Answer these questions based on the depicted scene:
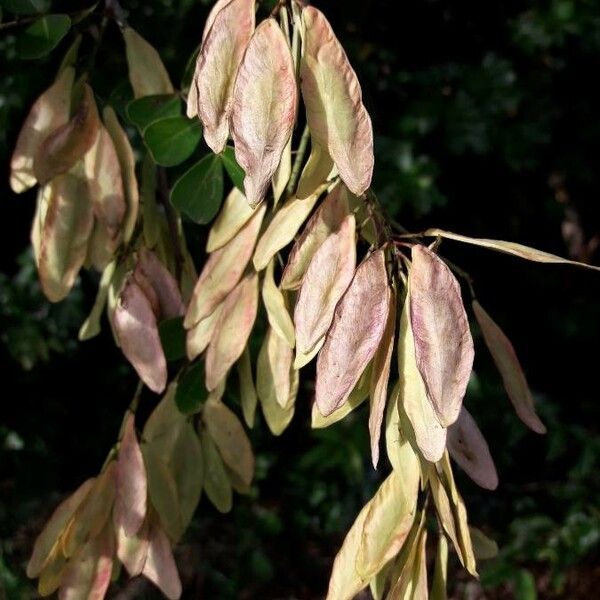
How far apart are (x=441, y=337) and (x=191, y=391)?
14.0 inches

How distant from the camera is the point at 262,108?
1.91ft

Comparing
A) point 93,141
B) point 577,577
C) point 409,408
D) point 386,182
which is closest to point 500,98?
point 386,182

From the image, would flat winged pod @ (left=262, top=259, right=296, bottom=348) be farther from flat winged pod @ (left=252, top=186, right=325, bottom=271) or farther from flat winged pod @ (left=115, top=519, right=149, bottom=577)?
flat winged pod @ (left=115, top=519, right=149, bottom=577)

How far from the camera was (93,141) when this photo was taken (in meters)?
0.83

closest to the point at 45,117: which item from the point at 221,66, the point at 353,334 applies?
the point at 221,66

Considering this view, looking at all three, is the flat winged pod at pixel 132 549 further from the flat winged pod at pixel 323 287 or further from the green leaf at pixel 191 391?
the flat winged pod at pixel 323 287

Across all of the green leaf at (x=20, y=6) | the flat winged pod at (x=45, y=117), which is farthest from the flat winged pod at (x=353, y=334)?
the green leaf at (x=20, y=6)

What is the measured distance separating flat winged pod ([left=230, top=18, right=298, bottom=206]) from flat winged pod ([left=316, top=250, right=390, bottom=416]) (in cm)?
8

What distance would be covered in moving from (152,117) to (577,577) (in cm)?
194

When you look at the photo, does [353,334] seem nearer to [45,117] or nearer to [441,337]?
[441,337]

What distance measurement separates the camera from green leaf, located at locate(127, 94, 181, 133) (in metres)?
0.87

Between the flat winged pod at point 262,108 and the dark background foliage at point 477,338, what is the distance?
1060 mm

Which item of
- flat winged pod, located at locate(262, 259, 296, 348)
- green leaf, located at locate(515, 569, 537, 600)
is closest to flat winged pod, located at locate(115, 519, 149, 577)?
flat winged pod, located at locate(262, 259, 296, 348)

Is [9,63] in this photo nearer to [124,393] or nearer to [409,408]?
[124,393]
